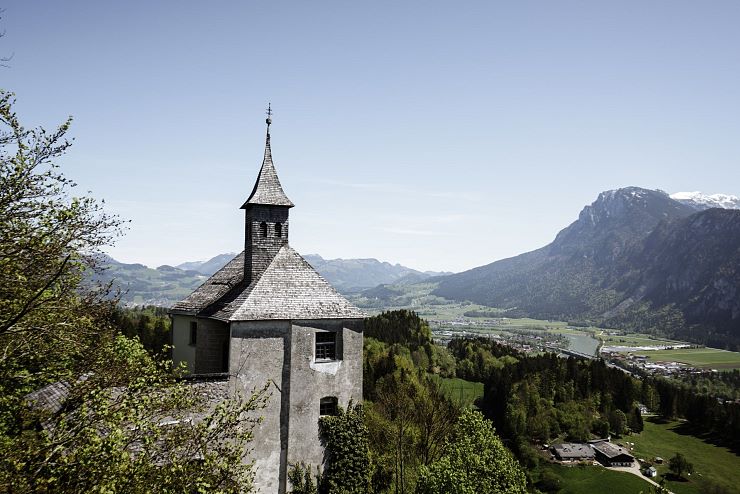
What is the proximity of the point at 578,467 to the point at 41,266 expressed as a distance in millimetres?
106315

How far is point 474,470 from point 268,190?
21.9m

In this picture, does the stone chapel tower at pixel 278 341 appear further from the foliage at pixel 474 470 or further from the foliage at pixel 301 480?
the foliage at pixel 474 470

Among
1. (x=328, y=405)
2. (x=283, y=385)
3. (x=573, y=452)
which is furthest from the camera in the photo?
(x=573, y=452)

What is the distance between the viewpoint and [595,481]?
295ft

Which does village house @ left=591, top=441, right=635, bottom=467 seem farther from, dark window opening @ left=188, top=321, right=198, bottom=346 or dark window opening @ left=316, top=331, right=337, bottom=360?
dark window opening @ left=188, top=321, right=198, bottom=346

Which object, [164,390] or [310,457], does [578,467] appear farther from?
[164,390]

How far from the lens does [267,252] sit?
33469 millimetres

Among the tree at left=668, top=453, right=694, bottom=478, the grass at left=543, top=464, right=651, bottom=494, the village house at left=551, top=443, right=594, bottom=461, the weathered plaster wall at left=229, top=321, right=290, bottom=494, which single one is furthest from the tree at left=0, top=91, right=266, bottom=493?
the tree at left=668, top=453, right=694, bottom=478

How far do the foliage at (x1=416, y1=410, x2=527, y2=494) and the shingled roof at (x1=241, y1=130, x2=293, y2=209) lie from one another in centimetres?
1877

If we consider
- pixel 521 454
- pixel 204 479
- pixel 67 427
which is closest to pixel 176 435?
pixel 204 479

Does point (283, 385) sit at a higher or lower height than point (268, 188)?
lower

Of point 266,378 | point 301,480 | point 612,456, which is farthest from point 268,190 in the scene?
point 612,456

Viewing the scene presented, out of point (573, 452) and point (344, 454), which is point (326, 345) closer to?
point (344, 454)

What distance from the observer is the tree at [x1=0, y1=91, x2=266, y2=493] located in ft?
37.2
